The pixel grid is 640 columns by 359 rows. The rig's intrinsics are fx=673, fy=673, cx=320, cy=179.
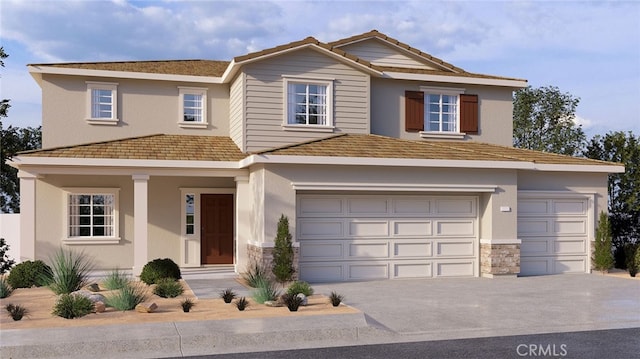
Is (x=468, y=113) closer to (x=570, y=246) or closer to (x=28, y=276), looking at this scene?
(x=570, y=246)

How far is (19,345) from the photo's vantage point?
8531mm

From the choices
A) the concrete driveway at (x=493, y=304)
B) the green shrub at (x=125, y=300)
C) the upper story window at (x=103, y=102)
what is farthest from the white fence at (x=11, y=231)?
the green shrub at (x=125, y=300)

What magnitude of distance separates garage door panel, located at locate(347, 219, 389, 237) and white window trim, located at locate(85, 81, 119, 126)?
25.9ft

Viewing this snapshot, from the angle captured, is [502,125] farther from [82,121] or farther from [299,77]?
[82,121]

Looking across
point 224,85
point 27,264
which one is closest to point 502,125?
point 224,85

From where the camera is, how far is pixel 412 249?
17.3 metres

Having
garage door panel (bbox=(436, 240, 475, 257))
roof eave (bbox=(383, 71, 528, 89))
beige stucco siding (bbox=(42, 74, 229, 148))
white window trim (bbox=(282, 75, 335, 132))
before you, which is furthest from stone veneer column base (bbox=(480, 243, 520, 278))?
beige stucco siding (bbox=(42, 74, 229, 148))

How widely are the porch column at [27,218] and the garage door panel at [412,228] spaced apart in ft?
29.5

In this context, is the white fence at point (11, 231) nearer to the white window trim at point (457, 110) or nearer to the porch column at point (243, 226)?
the porch column at point (243, 226)

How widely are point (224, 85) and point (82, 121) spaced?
4.27 meters

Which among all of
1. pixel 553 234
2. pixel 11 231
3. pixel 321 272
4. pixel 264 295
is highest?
pixel 553 234

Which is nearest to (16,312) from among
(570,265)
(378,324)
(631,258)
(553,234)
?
(378,324)

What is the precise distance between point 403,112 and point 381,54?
7.50 ft

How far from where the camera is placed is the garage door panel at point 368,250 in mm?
16797
